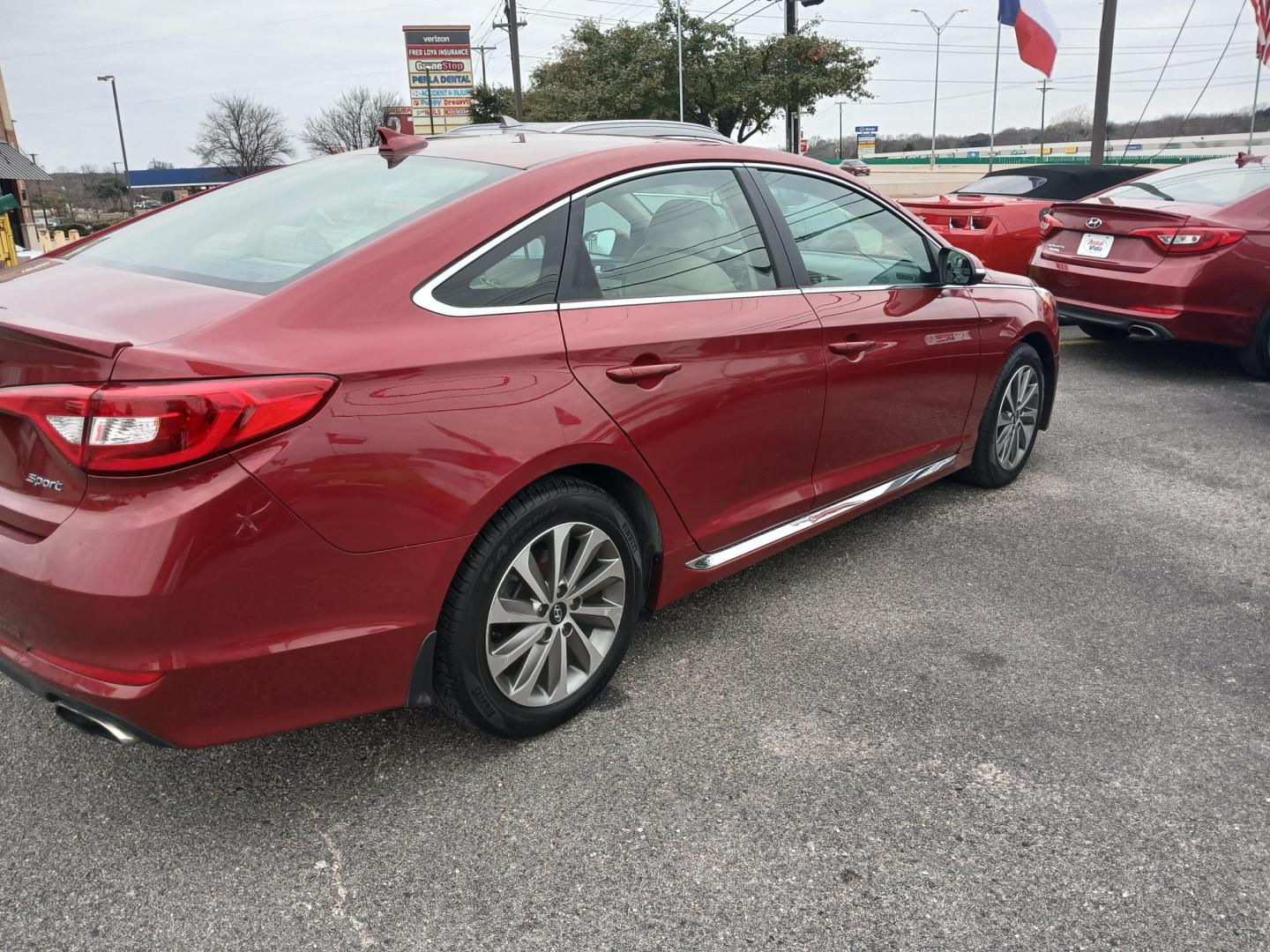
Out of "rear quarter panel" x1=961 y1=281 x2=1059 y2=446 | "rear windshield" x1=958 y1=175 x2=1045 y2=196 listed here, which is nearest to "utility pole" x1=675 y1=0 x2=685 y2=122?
"rear windshield" x1=958 y1=175 x2=1045 y2=196

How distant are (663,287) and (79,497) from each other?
5.28ft

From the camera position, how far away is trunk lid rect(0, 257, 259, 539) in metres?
2.00

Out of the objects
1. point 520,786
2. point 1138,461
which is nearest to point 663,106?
point 1138,461

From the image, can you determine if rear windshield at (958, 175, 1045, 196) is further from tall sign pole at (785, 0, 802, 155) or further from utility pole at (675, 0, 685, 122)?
utility pole at (675, 0, 685, 122)

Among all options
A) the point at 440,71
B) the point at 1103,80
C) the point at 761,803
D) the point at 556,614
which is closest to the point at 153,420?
the point at 556,614

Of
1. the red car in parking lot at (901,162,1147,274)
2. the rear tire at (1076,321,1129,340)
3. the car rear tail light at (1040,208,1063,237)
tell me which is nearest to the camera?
the car rear tail light at (1040,208,1063,237)

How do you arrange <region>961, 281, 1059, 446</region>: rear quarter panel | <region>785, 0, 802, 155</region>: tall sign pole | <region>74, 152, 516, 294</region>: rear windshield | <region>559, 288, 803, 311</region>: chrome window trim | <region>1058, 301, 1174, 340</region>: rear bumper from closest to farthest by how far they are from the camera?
<region>74, 152, 516, 294</region>: rear windshield → <region>559, 288, 803, 311</region>: chrome window trim → <region>961, 281, 1059, 446</region>: rear quarter panel → <region>1058, 301, 1174, 340</region>: rear bumper → <region>785, 0, 802, 155</region>: tall sign pole

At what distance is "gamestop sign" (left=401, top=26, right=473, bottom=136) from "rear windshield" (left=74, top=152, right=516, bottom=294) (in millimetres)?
97347

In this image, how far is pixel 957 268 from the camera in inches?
159

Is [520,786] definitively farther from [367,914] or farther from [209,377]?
[209,377]

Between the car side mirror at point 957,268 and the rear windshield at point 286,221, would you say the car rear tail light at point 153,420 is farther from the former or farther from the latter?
the car side mirror at point 957,268

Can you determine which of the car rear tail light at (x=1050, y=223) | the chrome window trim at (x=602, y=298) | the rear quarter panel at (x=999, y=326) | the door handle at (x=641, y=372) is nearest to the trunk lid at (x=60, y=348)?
the chrome window trim at (x=602, y=298)

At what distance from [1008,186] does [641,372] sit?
851cm

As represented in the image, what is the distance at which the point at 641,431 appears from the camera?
272 centimetres
